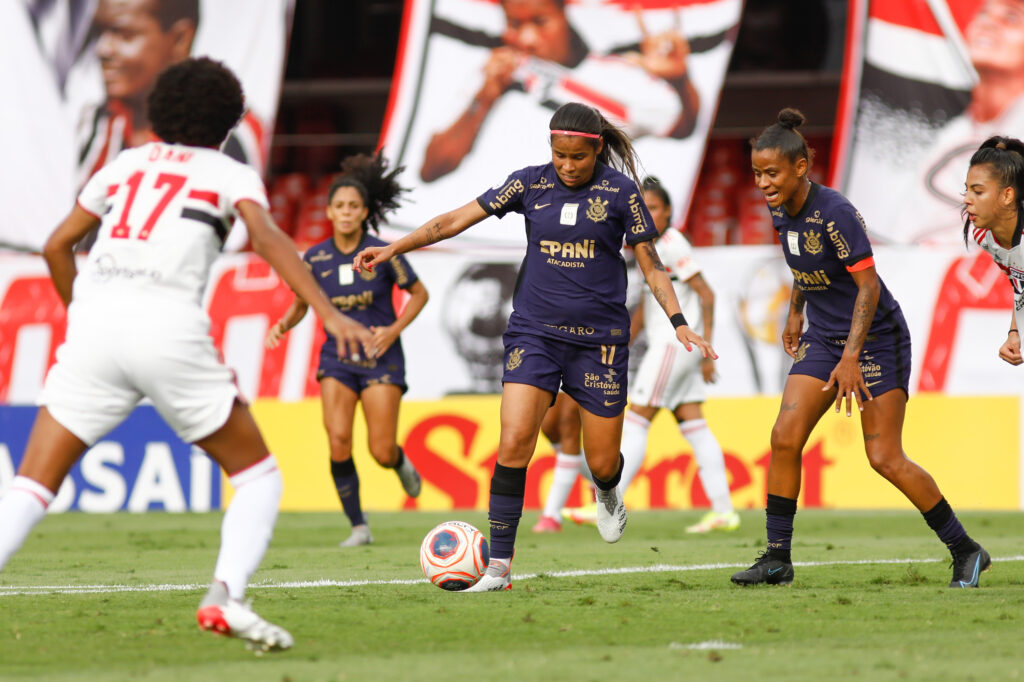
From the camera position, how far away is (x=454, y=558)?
672 centimetres

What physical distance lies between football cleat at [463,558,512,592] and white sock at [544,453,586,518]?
3.91 meters

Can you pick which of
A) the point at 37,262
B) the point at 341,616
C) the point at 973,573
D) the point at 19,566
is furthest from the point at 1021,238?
the point at 37,262

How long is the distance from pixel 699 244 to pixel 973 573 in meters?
16.3

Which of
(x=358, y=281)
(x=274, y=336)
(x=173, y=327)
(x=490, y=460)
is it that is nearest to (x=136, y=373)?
(x=173, y=327)

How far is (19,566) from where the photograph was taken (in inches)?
341

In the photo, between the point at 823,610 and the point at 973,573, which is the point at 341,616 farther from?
the point at 973,573

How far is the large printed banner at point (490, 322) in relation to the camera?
16984 millimetres

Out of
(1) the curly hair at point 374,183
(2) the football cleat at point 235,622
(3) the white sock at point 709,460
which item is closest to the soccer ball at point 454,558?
(2) the football cleat at point 235,622

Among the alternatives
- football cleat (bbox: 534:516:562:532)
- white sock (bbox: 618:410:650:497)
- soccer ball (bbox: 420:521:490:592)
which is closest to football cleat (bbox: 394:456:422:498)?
football cleat (bbox: 534:516:562:532)

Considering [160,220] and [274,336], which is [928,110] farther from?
[160,220]

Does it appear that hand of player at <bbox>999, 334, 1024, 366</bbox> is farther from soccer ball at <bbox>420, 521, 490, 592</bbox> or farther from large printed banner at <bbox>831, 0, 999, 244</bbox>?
large printed banner at <bbox>831, 0, 999, 244</bbox>

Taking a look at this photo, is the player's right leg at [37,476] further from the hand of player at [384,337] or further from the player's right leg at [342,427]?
the player's right leg at [342,427]

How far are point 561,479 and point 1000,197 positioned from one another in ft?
15.8

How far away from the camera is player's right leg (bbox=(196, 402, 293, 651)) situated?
4.66 m
